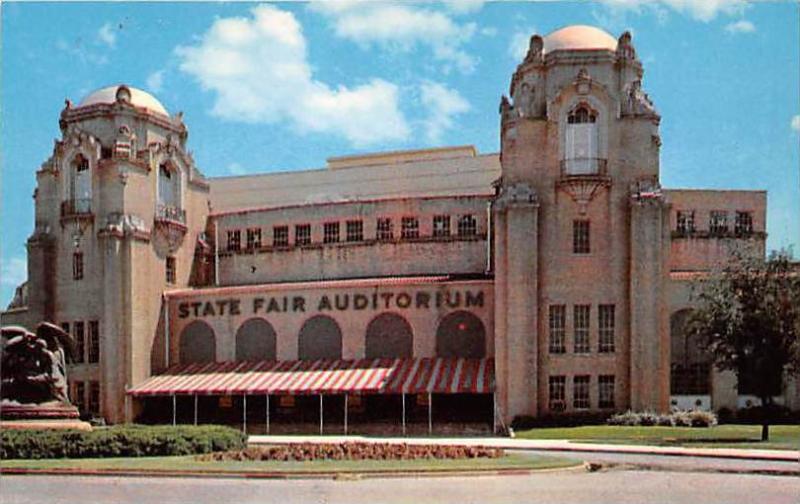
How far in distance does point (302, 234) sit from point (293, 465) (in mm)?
35190

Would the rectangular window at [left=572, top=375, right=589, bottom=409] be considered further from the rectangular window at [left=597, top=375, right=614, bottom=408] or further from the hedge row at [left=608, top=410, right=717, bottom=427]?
the hedge row at [left=608, top=410, right=717, bottom=427]

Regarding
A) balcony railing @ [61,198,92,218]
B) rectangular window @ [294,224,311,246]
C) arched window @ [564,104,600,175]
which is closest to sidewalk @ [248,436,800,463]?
arched window @ [564,104,600,175]

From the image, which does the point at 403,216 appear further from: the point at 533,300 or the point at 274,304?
the point at 533,300

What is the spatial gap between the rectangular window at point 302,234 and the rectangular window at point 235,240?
3.98 m

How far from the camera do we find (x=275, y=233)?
61375mm

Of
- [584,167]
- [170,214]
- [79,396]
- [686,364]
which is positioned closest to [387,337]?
[584,167]

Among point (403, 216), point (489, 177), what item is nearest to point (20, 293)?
point (403, 216)

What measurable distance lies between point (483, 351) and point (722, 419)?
507 inches

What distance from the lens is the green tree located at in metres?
38.7

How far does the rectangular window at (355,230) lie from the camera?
59.4m

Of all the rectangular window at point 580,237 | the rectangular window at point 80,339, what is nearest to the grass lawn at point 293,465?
the rectangular window at point 580,237

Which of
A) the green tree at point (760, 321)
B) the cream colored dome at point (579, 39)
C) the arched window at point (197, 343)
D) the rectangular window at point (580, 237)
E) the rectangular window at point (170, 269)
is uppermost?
the cream colored dome at point (579, 39)

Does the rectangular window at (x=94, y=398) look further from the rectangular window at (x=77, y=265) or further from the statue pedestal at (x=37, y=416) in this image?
the statue pedestal at (x=37, y=416)

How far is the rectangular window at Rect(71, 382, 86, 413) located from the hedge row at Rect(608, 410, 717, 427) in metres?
28.9
